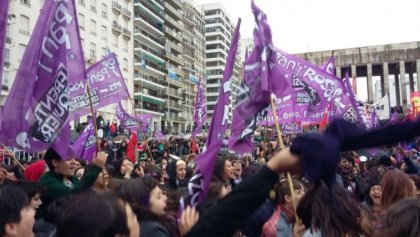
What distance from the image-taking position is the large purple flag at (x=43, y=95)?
3.99 meters

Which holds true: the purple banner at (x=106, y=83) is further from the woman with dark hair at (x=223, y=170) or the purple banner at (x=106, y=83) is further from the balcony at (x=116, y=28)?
the balcony at (x=116, y=28)

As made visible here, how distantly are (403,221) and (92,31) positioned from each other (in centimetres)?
4512

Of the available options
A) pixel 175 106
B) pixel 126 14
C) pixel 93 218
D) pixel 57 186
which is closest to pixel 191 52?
pixel 175 106

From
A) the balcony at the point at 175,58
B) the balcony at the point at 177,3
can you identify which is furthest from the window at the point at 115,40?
the balcony at the point at 177,3

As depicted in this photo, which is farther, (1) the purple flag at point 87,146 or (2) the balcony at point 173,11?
(2) the balcony at point 173,11

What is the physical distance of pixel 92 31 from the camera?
44094 millimetres

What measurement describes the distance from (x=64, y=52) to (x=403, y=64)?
61.5 metres

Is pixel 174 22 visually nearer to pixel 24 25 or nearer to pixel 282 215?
pixel 24 25

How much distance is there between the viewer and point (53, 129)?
161 inches

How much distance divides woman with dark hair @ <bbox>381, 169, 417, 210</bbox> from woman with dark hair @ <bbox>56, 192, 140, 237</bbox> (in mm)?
2235

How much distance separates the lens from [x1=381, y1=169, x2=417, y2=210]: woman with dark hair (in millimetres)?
3354

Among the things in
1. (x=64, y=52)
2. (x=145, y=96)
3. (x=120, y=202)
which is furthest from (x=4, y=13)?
(x=145, y=96)

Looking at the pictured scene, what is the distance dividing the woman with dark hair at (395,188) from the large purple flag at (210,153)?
1322mm

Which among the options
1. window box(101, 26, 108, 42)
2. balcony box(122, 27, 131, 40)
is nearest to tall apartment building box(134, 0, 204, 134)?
balcony box(122, 27, 131, 40)
